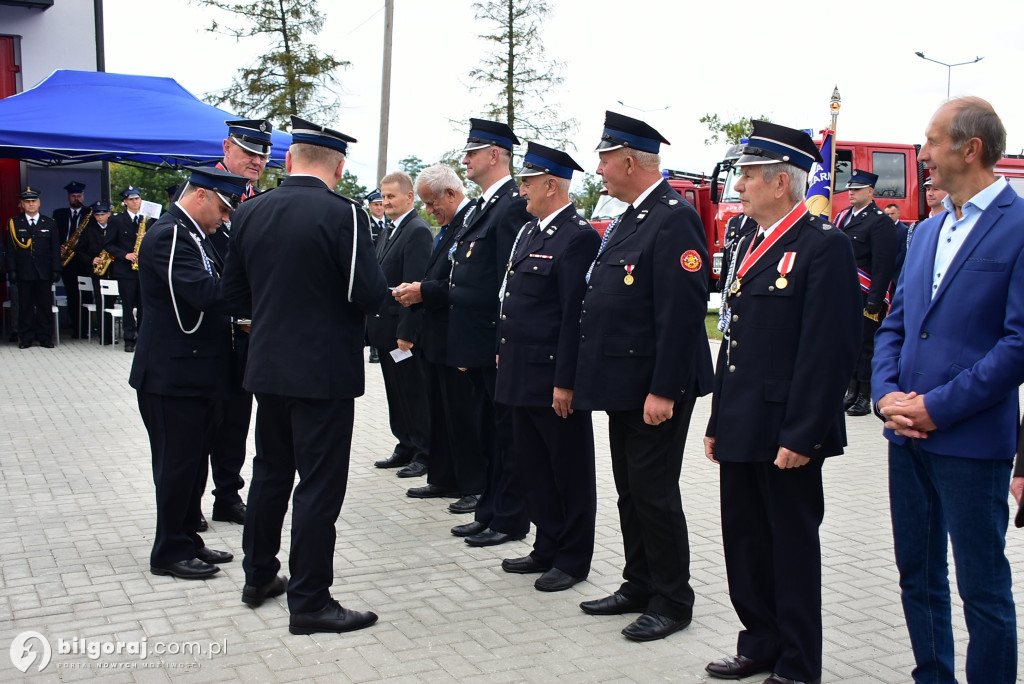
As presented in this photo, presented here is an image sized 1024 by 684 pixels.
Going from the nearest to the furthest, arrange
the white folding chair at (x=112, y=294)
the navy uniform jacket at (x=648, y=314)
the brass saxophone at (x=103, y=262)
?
the navy uniform jacket at (x=648, y=314)
the white folding chair at (x=112, y=294)
the brass saxophone at (x=103, y=262)

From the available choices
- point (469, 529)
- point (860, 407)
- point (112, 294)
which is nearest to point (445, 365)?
point (469, 529)

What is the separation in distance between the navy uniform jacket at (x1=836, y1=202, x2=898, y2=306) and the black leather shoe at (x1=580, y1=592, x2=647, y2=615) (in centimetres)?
590

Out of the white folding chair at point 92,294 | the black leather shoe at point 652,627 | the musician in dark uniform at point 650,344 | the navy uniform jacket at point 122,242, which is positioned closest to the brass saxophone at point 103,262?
the navy uniform jacket at point 122,242

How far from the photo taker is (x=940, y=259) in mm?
3223

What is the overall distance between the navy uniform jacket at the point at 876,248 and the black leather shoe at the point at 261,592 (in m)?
6.70

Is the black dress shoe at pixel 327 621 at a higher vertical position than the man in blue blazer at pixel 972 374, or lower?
lower

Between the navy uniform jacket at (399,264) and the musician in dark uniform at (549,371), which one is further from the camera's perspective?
the navy uniform jacket at (399,264)

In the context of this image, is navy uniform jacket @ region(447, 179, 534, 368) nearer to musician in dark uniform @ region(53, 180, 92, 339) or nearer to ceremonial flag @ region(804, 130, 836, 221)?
ceremonial flag @ region(804, 130, 836, 221)

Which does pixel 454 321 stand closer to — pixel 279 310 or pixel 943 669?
pixel 279 310

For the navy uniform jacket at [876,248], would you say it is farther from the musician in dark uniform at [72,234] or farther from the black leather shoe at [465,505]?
the musician in dark uniform at [72,234]

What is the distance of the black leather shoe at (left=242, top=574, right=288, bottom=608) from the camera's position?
431 centimetres

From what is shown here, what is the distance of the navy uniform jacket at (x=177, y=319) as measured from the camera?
460 centimetres

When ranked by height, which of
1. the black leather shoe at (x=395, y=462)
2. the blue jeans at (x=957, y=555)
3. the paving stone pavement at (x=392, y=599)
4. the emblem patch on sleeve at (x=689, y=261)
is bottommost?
the paving stone pavement at (x=392, y=599)

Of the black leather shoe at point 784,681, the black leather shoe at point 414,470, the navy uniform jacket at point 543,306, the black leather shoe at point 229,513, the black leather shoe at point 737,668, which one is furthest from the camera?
the black leather shoe at point 414,470
